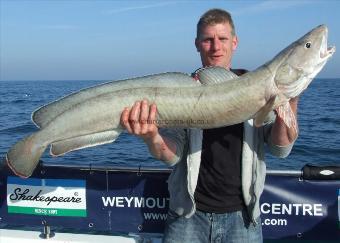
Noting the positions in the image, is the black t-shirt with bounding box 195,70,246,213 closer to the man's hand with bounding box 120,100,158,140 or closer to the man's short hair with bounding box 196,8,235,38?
the man's hand with bounding box 120,100,158,140

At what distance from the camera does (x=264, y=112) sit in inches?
130

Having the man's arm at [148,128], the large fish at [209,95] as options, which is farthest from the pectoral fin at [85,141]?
the man's arm at [148,128]

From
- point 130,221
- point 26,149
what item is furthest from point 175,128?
point 130,221

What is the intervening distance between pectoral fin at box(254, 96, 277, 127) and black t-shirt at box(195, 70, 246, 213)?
0.52 metres

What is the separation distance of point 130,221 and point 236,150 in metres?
1.72

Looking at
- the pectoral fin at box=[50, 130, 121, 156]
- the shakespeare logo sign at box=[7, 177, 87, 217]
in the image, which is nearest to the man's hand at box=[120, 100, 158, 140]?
the pectoral fin at box=[50, 130, 121, 156]

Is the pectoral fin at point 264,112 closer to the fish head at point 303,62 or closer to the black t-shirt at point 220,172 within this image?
the fish head at point 303,62

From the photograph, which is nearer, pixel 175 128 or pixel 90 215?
pixel 175 128

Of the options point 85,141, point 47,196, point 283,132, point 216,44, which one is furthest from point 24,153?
point 283,132

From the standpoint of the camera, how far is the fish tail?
3.52m

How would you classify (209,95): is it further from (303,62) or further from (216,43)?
(303,62)

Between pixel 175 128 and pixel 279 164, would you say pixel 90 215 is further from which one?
pixel 279 164

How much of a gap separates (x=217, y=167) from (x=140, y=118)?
887mm

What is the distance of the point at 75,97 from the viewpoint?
3.45 m
